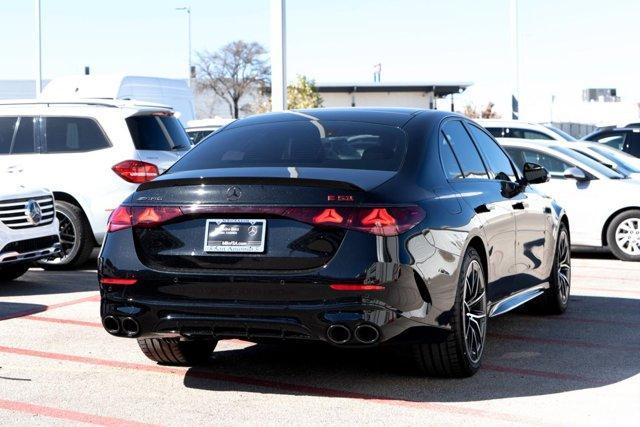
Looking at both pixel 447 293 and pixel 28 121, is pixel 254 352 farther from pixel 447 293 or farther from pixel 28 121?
pixel 28 121

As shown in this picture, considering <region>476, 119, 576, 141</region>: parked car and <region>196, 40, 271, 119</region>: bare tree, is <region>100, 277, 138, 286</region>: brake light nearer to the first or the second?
<region>476, 119, 576, 141</region>: parked car

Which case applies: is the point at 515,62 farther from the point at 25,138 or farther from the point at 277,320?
the point at 277,320

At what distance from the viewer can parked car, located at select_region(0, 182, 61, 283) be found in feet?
35.3

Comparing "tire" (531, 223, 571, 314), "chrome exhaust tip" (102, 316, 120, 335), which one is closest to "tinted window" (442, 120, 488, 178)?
"tire" (531, 223, 571, 314)

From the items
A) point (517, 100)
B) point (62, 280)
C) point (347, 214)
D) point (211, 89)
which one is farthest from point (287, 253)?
point (211, 89)

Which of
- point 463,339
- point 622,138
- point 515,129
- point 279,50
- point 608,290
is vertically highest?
point 279,50

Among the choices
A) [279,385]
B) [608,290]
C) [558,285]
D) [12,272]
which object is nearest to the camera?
[279,385]

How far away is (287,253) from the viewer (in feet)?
19.5

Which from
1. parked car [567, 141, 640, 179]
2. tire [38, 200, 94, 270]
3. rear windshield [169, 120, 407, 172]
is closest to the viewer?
rear windshield [169, 120, 407, 172]

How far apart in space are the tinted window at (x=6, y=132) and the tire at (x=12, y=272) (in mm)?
1924

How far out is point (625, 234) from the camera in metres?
14.4

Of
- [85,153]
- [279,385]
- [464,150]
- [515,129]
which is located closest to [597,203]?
[515,129]

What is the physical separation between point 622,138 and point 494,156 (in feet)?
53.4

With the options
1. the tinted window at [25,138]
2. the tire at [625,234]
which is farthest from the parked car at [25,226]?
the tire at [625,234]
